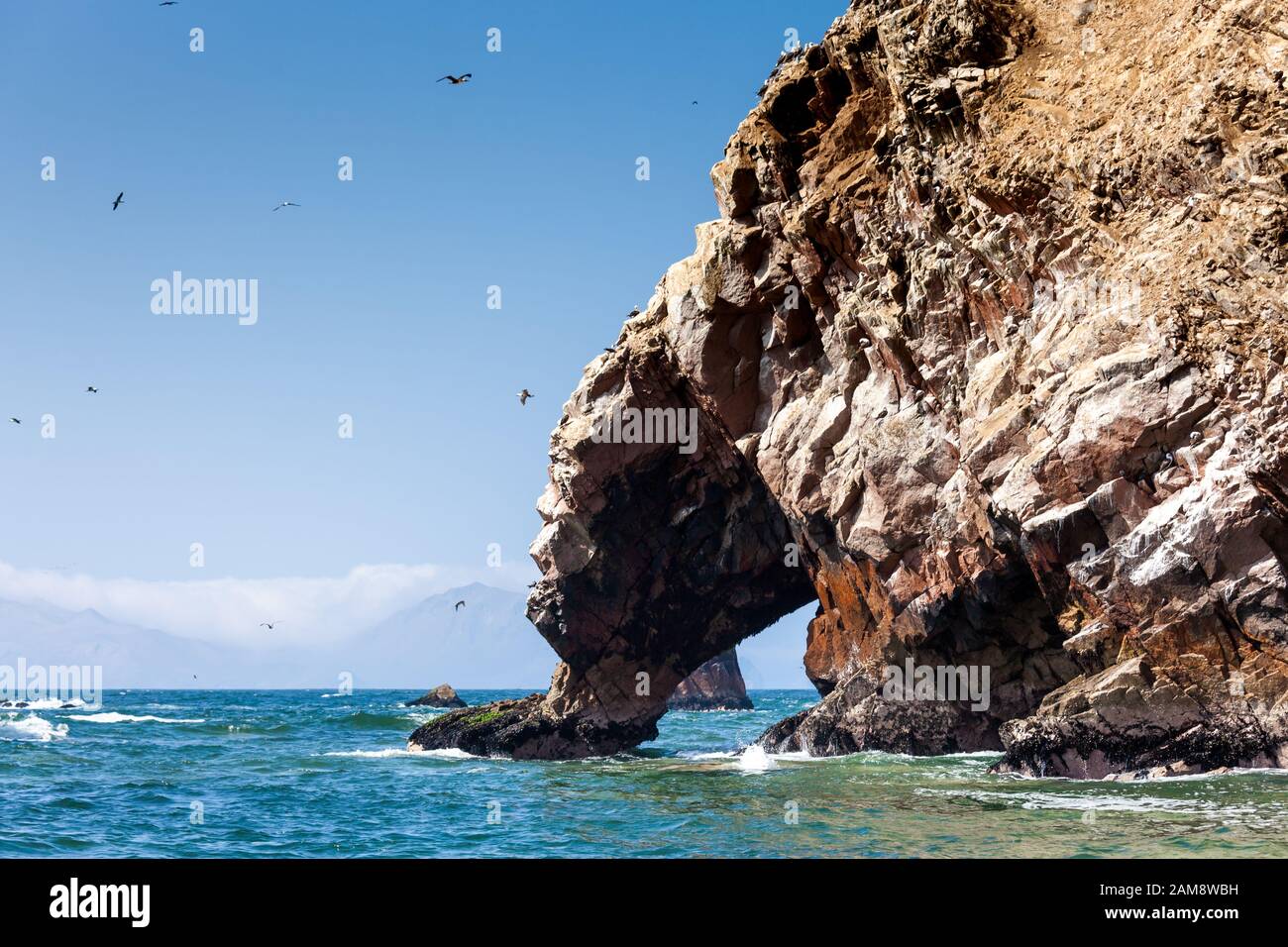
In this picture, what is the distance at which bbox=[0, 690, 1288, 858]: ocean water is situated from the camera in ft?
68.2

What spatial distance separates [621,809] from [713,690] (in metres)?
94.3

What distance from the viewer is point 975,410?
31625 millimetres

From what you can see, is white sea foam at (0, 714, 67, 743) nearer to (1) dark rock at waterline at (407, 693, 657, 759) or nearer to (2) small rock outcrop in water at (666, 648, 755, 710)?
(1) dark rock at waterline at (407, 693, 657, 759)

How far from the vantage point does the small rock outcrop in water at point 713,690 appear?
120 meters

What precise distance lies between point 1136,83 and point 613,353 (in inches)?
852

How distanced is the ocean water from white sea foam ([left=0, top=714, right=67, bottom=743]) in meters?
18.1

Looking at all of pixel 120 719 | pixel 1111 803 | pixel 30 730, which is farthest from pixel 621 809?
pixel 120 719

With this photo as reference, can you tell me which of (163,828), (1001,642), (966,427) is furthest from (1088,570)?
(163,828)

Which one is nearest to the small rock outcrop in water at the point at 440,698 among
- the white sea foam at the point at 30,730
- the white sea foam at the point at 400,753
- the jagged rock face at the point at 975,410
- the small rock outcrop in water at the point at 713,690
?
the small rock outcrop in water at the point at 713,690

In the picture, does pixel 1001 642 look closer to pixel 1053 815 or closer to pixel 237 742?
pixel 1053 815

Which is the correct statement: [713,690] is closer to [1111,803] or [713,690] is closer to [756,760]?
[756,760]

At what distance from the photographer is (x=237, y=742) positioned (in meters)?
60.2

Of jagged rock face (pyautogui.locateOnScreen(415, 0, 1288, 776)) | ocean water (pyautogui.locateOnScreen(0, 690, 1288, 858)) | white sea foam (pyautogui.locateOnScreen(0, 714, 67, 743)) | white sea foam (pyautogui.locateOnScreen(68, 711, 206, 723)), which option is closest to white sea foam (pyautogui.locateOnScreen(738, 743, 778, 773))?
ocean water (pyautogui.locateOnScreen(0, 690, 1288, 858))

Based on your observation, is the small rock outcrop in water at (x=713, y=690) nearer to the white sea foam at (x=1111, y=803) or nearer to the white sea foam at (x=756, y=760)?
the white sea foam at (x=756, y=760)
